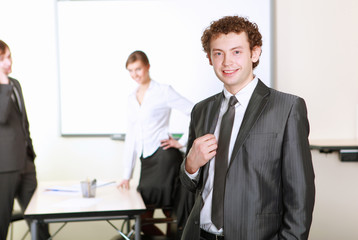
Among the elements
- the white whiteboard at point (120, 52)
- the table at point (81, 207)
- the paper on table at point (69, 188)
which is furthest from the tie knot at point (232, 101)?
the white whiteboard at point (120, 52)

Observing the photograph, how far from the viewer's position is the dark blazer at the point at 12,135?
3287 mm

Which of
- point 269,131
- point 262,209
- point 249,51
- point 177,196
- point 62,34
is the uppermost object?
point 62,34

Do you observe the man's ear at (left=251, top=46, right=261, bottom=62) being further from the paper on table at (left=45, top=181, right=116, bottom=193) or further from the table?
the paper on table at (left=45, top=181, right=116, bottom=193)

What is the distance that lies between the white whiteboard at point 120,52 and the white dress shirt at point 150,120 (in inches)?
12.4

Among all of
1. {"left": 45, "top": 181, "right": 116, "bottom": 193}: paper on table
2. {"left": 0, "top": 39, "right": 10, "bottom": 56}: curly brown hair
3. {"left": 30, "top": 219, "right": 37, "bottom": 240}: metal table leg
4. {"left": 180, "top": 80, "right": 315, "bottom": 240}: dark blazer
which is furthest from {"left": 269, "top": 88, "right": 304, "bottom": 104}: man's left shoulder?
{"left": 0, "top": 39, "right": 10, "bottom": 56}: curly brown hair

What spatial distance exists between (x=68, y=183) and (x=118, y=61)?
116 cm

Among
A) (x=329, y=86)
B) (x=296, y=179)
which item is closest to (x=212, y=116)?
(x=296, y=179)

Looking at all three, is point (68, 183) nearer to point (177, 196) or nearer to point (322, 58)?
point (177, 196)

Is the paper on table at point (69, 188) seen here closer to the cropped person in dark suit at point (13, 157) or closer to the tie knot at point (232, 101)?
the cropped person in dark suit at point (13, 157)

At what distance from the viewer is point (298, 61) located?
3686 mm

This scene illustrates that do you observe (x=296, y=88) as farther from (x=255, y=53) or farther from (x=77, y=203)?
(x=255, y=53)

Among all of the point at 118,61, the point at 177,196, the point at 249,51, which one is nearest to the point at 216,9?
the point at 118,61

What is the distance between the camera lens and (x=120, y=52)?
3848mm

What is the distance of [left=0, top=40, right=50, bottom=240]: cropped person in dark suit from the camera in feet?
10.6
